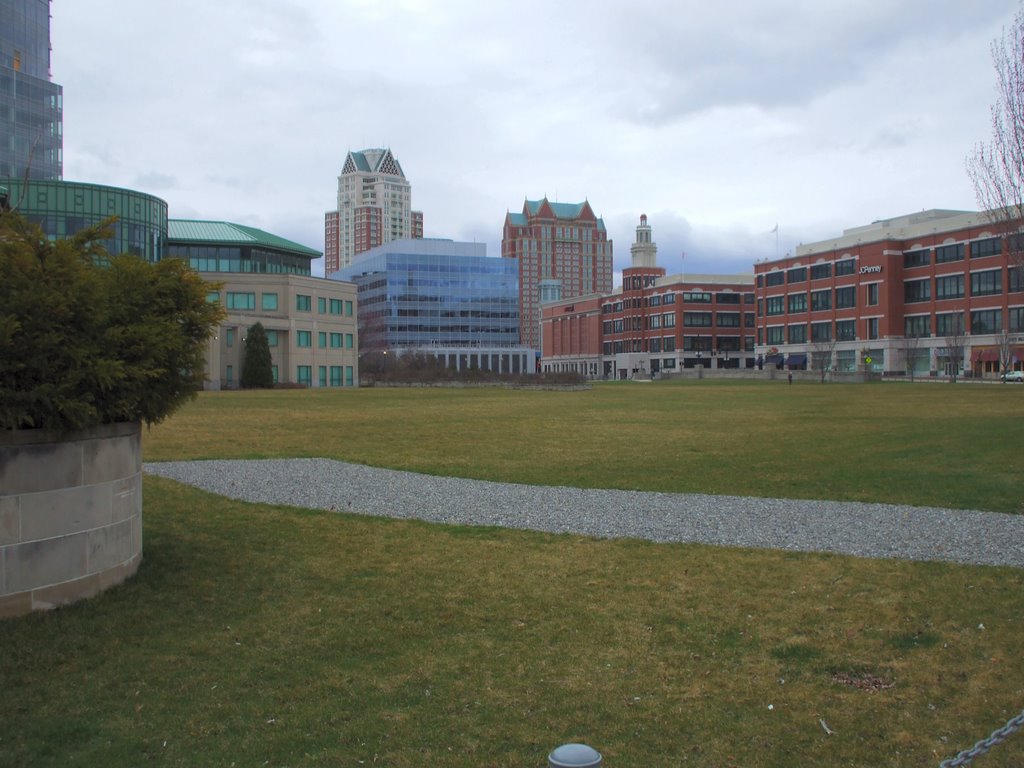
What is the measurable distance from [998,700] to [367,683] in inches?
173

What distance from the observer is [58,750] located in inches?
197

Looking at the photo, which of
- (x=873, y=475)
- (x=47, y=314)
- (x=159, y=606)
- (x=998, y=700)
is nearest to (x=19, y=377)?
(x=47, y=314)

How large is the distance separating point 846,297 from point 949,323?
604 inches

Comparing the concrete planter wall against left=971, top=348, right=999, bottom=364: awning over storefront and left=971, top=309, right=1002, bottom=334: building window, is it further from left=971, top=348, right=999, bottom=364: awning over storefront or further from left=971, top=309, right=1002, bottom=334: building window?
left=971, top=348, right=999, bottom=364: awning over storefront

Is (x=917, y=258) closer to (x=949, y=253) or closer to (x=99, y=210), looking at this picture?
(x=949, y=253)

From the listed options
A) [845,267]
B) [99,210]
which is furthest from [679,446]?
[845,267]

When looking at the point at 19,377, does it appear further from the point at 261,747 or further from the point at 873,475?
the point at 873,475

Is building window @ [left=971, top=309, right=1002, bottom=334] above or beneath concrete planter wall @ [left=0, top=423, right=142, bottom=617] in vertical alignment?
above

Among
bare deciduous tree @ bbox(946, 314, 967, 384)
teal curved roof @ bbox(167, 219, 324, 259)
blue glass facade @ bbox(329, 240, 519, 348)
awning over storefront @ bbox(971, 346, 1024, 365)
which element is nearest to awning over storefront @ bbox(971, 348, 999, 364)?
awning over storefront @ bbox(971, 346, 1024, 365)

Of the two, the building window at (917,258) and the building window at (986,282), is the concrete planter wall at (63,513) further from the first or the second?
the building window at (917,258)

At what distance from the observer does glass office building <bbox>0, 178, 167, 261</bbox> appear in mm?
72750

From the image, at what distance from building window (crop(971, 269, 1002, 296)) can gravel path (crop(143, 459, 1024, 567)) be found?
3661 inches

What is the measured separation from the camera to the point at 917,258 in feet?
337

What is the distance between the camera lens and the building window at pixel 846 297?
4331 inches
